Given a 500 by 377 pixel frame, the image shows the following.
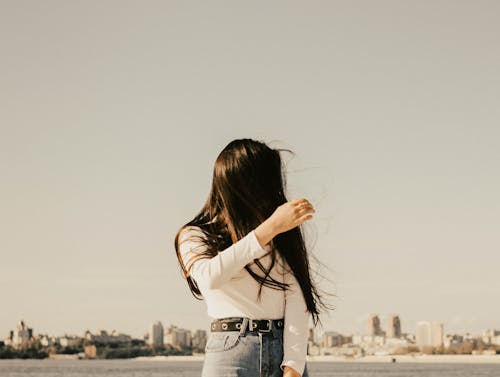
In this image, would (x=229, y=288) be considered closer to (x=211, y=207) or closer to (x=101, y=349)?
(x=211, y=207)

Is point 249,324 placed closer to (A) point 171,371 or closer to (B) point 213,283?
(B) point 213,283

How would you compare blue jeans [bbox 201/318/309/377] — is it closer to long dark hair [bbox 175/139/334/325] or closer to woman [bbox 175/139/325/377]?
woman [bbox 175/139/325/377]

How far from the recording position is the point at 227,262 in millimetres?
2789

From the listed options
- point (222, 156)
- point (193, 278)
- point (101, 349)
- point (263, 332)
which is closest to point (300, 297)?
point (263, 332)

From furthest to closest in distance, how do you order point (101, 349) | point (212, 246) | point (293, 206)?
point (101, 349), point (212, 246), point (293, 206)

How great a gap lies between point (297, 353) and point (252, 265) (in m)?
0.34

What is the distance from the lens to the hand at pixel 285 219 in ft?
9.00

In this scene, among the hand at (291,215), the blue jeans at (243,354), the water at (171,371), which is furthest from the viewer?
the water at (171,371)

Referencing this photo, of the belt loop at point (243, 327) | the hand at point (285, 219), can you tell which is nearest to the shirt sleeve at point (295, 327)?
the belt loop at point (243, 327)

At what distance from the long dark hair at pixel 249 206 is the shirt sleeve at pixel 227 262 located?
2.6 inches

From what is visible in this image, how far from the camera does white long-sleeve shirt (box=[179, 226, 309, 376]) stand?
2.90 metres

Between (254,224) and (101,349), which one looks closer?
(254,224)

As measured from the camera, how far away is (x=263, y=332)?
2893 millimetres

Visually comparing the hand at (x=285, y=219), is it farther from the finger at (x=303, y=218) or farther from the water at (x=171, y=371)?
the water at (x=171, y=371)
